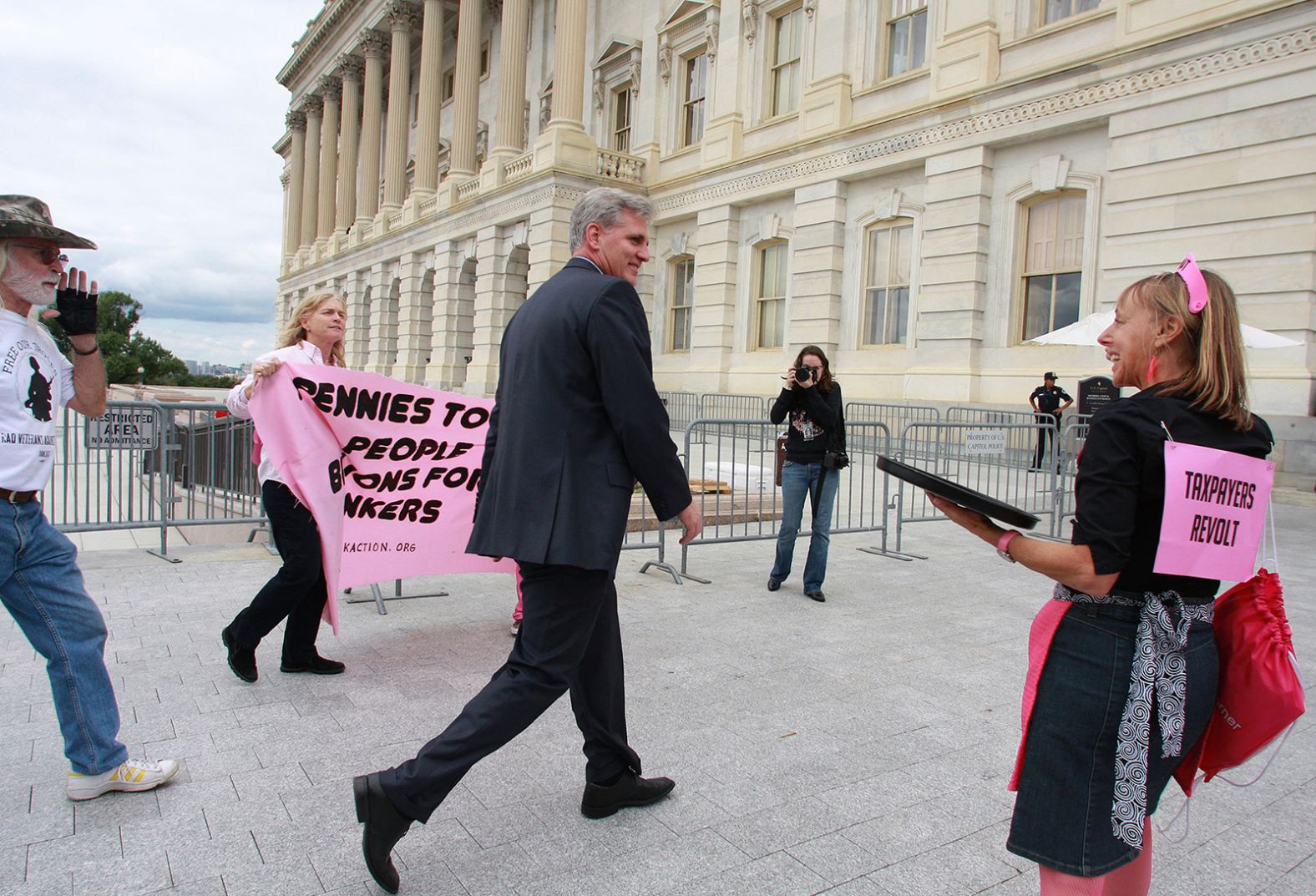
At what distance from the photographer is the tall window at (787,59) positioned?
22.2 meters

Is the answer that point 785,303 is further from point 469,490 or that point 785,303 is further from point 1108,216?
point 469,490

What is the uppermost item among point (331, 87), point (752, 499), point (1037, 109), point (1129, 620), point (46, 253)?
point (331, 87)

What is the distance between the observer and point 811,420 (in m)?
7.00

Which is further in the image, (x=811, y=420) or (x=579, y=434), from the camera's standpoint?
(x=811, y=420)

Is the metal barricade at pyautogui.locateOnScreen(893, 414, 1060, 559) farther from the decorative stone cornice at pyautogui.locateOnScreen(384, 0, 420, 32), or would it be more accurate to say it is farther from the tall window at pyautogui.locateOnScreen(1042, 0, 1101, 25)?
the decorative stone cornice at pyautogui.locateOnScreen(384, 0, 420, 32)

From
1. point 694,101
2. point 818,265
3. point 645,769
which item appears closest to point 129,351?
point 694,101

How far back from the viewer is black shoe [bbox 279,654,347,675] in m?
4.70

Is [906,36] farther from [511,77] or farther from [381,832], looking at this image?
[381,832]

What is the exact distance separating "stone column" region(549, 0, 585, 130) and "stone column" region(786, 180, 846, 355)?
8849 mm

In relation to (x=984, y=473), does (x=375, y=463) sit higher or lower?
higher

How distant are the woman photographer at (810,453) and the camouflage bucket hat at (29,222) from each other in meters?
4.86

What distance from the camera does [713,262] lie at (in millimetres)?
23984

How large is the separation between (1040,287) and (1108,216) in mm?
1951

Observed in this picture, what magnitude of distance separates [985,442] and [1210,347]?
7.99 metres
